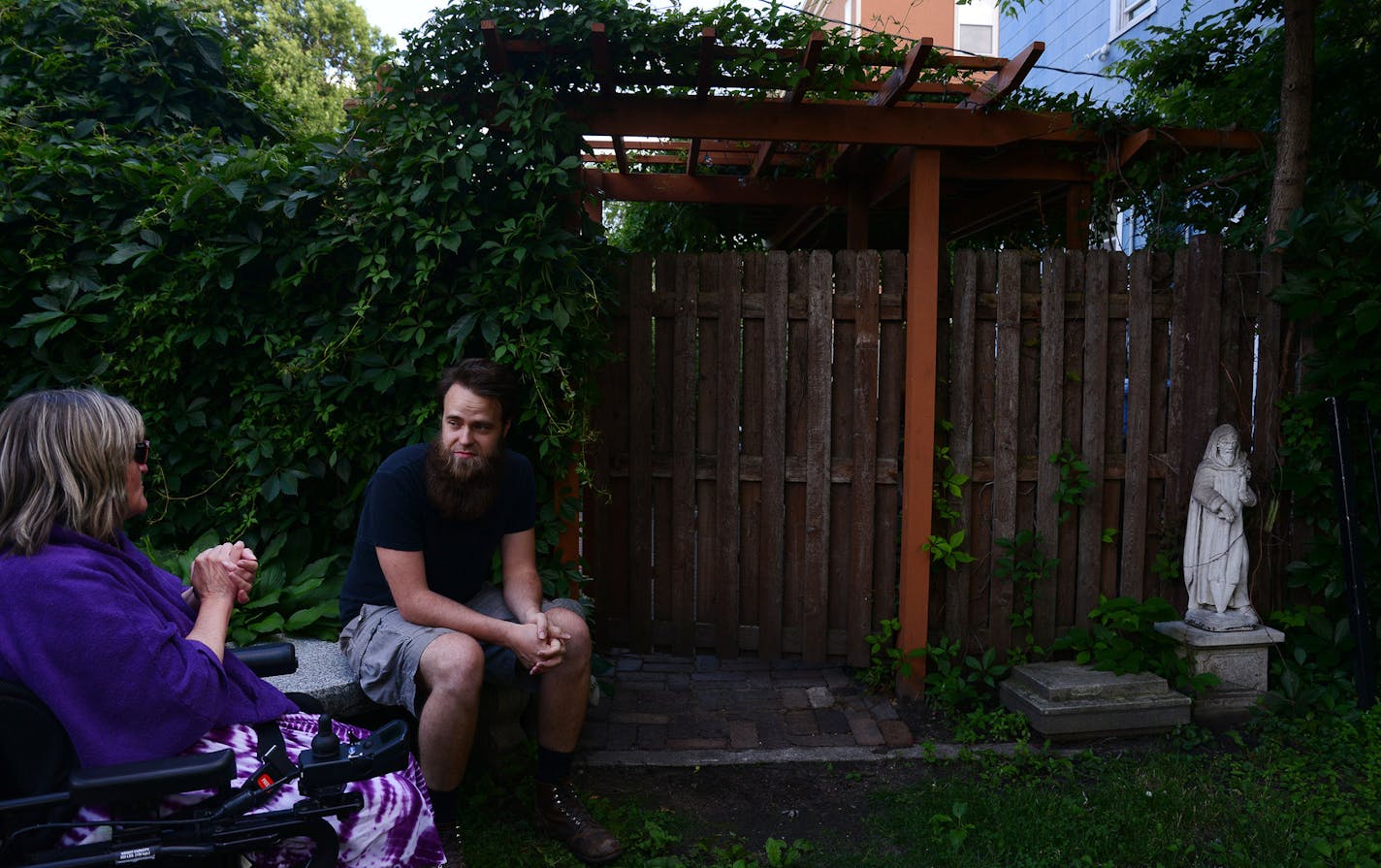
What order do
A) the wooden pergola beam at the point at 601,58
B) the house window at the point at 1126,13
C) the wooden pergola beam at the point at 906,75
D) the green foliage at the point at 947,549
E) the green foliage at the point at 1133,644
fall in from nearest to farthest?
1. the wooden pergola beam at the point at 601,58
2. the wooden pergola beam at the point at 906,75
3. the green foliage at the point at 1133,644
4. the green foliage at the point at 947,549
5. the house window at the point at 1126,13

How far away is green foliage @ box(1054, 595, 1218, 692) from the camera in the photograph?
4070mm

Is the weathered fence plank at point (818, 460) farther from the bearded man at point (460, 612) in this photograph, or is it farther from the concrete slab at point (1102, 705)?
the bearded man at point (460, 612)

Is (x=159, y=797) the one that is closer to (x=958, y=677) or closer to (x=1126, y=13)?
(x=958, y=677)

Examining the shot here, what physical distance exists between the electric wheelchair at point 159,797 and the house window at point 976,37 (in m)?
15.5

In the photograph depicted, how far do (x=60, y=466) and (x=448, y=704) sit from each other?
1.30 meters

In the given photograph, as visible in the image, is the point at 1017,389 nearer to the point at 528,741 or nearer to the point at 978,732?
the point at 978,732

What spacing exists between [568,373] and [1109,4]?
8947mm

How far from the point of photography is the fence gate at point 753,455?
4.55 metres

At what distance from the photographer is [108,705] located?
180 centimetres

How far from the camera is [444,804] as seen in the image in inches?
116

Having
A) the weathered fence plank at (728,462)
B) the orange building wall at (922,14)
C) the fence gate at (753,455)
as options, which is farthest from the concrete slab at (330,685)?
the orange building wall at (922,14)

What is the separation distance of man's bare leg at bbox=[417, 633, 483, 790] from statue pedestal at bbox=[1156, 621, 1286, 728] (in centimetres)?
320

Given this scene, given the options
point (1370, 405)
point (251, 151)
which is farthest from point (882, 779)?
point (251, 151)

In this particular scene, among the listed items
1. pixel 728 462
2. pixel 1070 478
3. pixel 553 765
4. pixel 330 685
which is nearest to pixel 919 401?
pixel 1070 478
